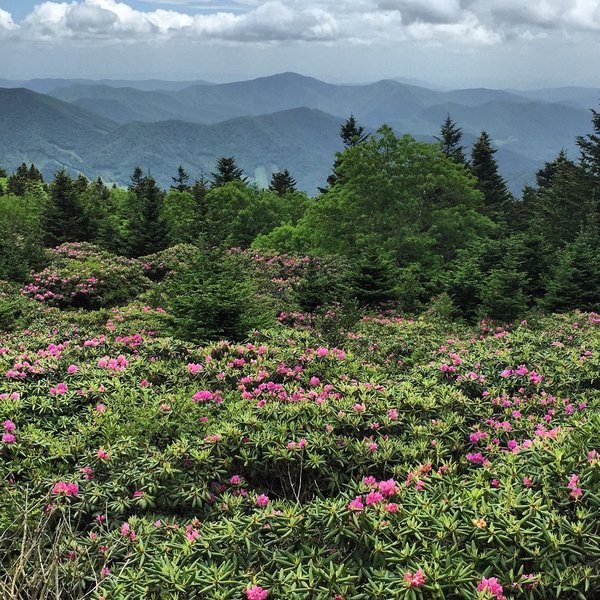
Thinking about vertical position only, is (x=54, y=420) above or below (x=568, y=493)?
below

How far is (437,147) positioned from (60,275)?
1939 cm

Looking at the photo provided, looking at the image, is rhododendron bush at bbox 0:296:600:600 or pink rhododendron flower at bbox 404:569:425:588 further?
rhododendron bush at bbox 0:296:600:600

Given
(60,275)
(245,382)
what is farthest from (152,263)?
(245,382)

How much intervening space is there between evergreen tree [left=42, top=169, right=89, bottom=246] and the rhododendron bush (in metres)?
22.7

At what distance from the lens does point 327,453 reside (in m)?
3.85

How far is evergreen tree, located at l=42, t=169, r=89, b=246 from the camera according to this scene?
26.9m

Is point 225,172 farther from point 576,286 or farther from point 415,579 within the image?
point 415,579

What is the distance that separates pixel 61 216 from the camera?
27.3 m

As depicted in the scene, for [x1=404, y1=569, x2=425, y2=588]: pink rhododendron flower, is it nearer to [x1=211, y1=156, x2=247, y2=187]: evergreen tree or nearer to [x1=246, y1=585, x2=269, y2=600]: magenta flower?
[x1=246, y1=585, x2=269, y2=600]: magenta flower

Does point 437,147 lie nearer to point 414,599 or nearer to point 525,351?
point 525,351

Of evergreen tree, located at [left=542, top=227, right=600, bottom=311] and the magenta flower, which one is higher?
the magenta flower

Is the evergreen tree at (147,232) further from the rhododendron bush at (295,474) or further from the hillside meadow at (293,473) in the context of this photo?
the rhododendron bush at (295,474)

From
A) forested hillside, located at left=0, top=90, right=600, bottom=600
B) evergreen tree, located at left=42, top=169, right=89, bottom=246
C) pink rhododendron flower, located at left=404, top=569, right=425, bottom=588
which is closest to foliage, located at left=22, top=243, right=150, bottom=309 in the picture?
forested hillside, located at left=0, top=90, right=600, bottom=600

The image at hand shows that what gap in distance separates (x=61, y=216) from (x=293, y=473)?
1071 inches
